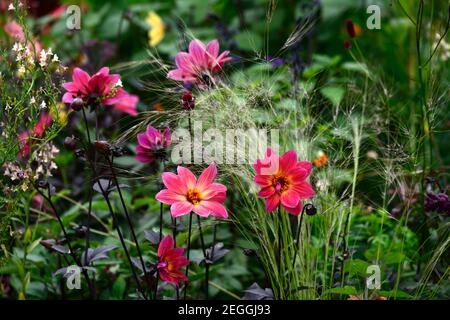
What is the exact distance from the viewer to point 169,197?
4.09 feet

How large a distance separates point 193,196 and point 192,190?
0.03 ft

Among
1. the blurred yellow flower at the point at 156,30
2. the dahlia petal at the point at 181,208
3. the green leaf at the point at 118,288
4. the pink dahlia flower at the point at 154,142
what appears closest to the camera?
the dahlia petal at the point at 181,208

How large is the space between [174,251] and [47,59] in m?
0.41

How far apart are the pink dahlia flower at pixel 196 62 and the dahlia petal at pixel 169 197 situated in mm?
235

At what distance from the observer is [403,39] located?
2658 millimetres

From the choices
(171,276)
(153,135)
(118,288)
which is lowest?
(118,288)

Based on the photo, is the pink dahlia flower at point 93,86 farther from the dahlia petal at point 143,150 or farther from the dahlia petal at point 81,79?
the dahlia petal at point 143,150

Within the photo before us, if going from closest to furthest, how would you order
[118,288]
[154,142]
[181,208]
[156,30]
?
[181,208], [154,142], [118,288], [156,30]

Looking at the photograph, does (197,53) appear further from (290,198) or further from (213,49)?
(290,198)

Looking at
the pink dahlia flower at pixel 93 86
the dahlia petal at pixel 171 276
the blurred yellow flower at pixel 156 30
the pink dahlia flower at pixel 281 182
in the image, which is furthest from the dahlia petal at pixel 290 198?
the blurred yellow flower at pixel 156 30

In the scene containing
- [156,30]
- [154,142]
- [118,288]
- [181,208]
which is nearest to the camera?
[181,208]

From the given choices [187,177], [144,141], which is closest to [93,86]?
[144,141]

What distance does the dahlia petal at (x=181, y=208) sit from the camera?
3.99 feet
